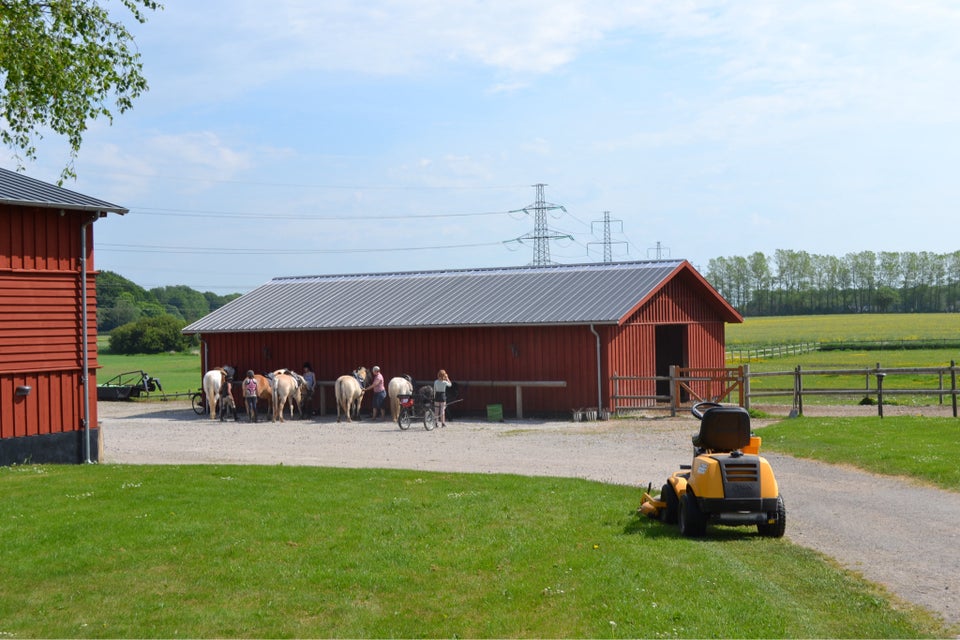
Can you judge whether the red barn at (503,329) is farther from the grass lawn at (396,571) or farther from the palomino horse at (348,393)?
the grass lawn at (396,571)

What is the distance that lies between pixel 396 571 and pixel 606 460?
32.8ft

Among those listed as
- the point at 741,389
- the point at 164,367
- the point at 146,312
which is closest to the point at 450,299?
the point at 741,389

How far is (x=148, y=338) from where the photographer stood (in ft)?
277

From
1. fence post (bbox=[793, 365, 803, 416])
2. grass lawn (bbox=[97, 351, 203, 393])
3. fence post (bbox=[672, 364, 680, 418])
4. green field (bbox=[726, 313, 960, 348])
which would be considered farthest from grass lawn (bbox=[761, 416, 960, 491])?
green field (bbox=[726, 313, 960, 348])

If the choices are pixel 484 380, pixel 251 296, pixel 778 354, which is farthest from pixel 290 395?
pixel 778 354

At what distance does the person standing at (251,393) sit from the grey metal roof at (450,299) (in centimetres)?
361

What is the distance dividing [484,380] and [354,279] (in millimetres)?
10409

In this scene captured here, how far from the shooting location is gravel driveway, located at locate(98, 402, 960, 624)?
10.2 metres

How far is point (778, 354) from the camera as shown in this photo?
2566 inches

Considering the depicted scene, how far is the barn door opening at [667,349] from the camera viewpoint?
3353cm

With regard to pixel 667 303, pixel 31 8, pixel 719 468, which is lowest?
pixel 719 468

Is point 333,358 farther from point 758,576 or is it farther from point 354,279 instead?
point 758,576

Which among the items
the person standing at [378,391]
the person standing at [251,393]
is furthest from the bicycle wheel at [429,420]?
the person standing at [251,393]

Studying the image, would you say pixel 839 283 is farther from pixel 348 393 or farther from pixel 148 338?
pixel 348 393
